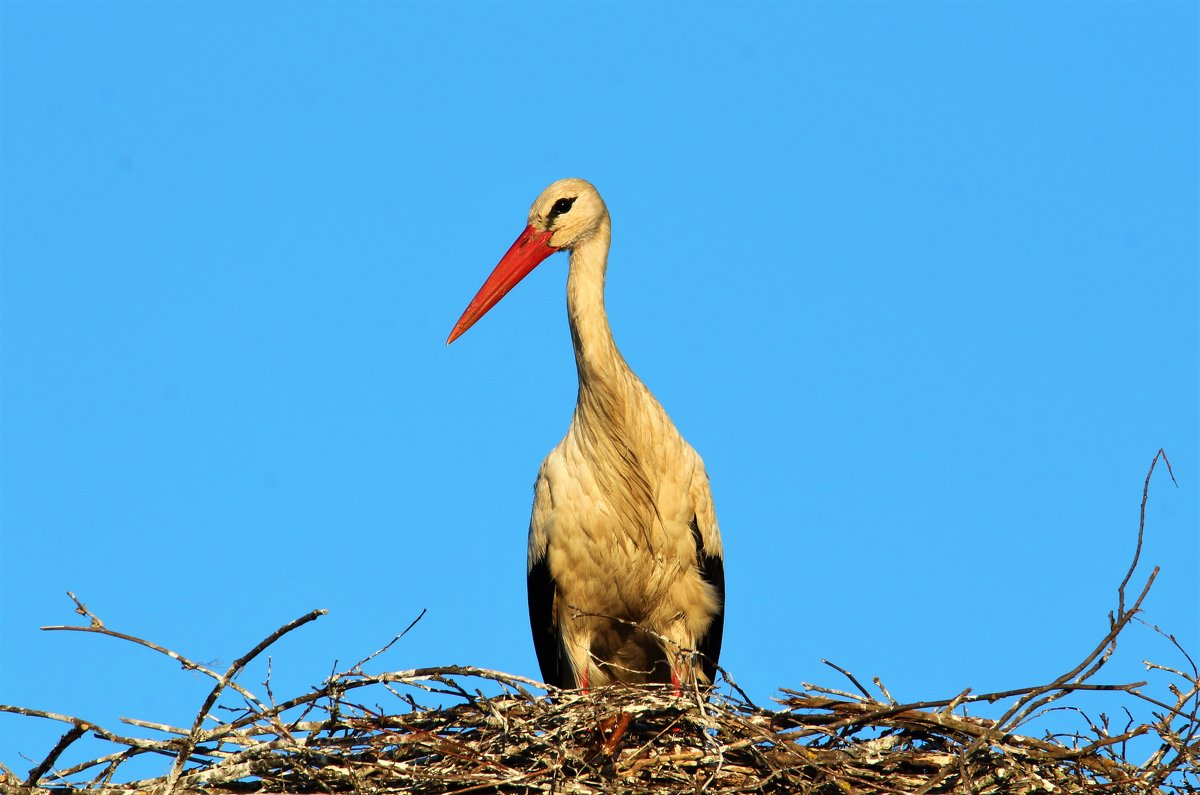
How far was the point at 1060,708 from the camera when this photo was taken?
15.2ft

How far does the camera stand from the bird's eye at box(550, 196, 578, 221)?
6.10 meters

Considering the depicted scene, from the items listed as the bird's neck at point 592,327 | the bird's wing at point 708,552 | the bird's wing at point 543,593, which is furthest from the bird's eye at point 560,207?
the bird's wing at point 708,552

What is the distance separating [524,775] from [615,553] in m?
1.24

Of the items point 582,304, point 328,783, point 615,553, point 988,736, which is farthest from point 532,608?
point 988,736

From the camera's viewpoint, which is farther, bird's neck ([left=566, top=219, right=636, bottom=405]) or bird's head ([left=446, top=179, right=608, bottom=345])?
bird's head ([left=446, top=179, right=608, bottom=345])

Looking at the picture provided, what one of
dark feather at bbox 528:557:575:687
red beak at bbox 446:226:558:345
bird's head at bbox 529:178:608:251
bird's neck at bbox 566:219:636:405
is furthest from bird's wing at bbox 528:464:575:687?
bird's head at bbox 529:178:608:251

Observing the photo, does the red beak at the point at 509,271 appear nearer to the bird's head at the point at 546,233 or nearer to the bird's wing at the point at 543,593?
the bird's head at the point at 546,233

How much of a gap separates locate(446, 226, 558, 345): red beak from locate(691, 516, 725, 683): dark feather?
3.72ft

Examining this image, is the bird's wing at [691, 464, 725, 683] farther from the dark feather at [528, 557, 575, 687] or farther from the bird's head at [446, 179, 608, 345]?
the bird's head at [446, 179, 608, 345]

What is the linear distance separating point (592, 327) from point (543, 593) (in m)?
0.95

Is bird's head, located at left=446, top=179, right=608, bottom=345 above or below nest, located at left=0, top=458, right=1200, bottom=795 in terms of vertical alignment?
above

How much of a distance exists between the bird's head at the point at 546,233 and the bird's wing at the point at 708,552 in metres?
0.98

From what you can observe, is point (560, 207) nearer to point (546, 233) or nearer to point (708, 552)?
point (546, 233)

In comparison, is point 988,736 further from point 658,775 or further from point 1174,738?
point 658,775
